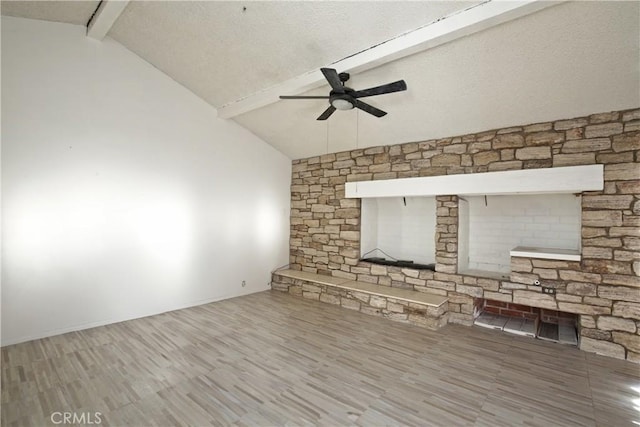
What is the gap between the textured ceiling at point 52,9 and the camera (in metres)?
3.07

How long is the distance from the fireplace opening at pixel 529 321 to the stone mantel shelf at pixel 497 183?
1.61 m

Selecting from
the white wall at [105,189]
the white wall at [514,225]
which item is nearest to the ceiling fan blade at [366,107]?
the white wall at [514,225]

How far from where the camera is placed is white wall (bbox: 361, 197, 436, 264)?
5.01 metres

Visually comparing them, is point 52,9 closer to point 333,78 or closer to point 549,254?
point 333,78

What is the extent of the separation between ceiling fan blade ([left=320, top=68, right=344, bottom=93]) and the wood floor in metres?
2.71

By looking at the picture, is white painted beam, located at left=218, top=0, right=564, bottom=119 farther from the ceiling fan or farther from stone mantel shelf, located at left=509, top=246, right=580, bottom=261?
stone mantel shelf, located at left=509, top=246, right=580, bottom=261

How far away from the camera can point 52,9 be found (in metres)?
3.21

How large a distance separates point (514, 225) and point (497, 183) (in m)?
0.95

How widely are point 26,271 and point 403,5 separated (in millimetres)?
4746

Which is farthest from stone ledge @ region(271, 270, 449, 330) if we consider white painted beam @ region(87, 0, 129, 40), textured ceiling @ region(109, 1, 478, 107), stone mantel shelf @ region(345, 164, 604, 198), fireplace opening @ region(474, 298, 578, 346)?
white painted beam @ region(87, 0, 129, 40)

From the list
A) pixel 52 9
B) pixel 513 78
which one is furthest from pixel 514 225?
pixel 52 9

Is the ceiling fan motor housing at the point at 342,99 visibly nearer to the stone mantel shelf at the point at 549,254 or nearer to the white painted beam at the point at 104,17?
the white painted beam at the point at 104,17

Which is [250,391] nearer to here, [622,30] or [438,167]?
[438,167]

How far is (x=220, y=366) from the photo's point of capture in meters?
2.82
